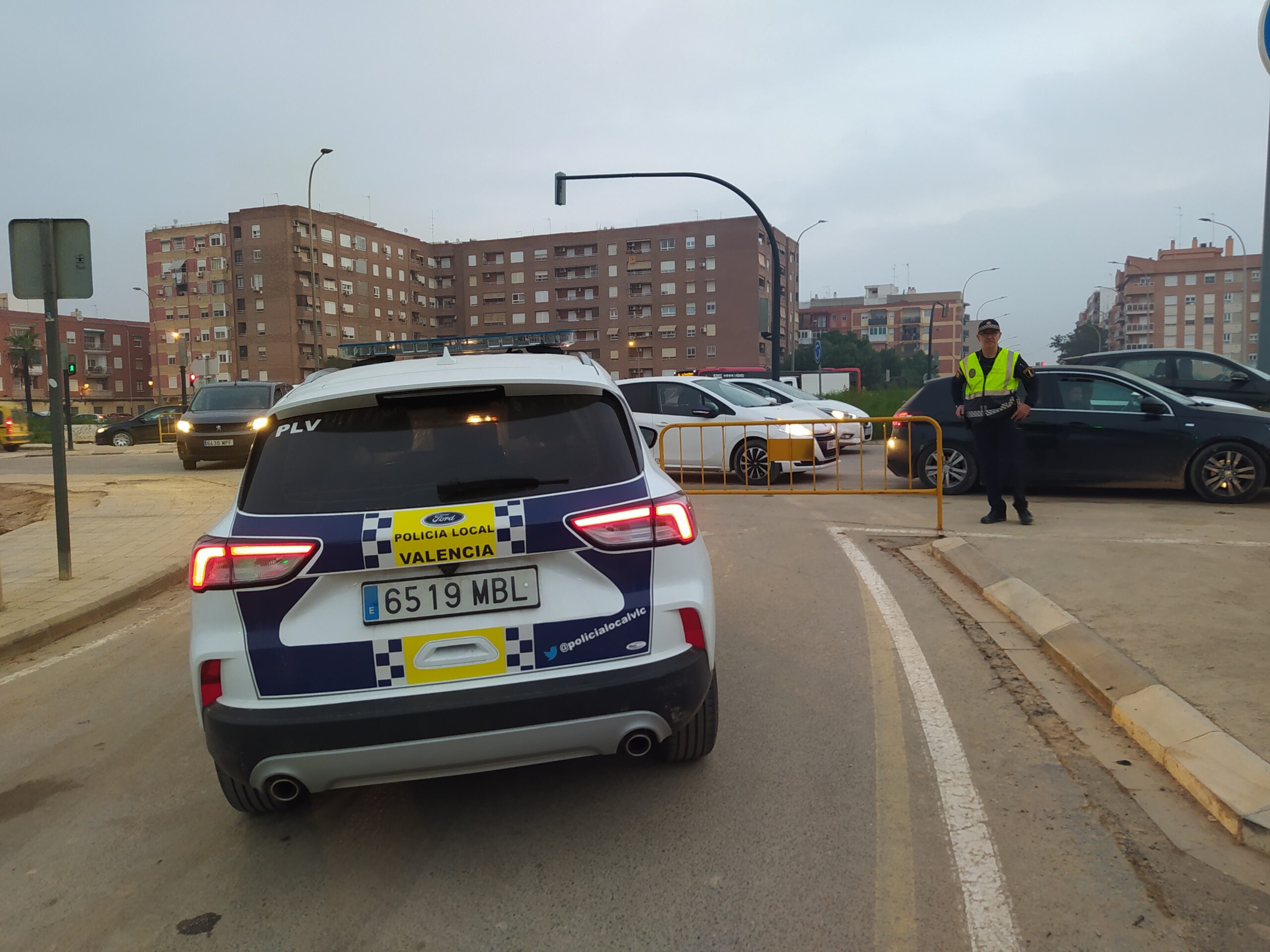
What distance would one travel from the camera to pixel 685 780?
12.0 ft

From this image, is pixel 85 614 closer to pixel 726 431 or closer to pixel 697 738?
pixel 697 738

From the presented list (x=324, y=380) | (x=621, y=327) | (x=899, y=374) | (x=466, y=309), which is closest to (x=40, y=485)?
(x=324, y=380)

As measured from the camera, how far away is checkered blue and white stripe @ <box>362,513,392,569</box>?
2893 mm

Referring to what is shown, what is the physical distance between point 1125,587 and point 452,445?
493 centimetres

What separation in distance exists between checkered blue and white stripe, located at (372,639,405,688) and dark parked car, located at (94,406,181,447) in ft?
112

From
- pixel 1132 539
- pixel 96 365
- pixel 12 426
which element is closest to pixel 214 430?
pixel 12 426

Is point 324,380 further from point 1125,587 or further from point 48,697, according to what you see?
point 1125,587

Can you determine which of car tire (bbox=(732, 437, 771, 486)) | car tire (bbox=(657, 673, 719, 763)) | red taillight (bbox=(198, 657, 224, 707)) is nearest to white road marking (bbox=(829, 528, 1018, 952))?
car tire (bbox=(657, 673, 719, 763))

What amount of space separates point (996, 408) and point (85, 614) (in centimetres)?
778

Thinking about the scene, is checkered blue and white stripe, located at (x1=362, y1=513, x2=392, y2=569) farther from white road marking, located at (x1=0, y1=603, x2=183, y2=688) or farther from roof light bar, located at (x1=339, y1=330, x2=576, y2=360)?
white road marking, located at (x1=0, y1=603, x2=183, y2=688)

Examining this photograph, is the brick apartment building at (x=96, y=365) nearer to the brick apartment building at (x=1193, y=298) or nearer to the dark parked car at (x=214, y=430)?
the dark parked car at (x=214, y=430)

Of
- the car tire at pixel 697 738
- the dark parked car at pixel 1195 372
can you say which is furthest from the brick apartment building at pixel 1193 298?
the car tire at pixel 697 738

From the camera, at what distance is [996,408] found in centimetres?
898

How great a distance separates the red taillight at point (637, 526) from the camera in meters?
3.03
